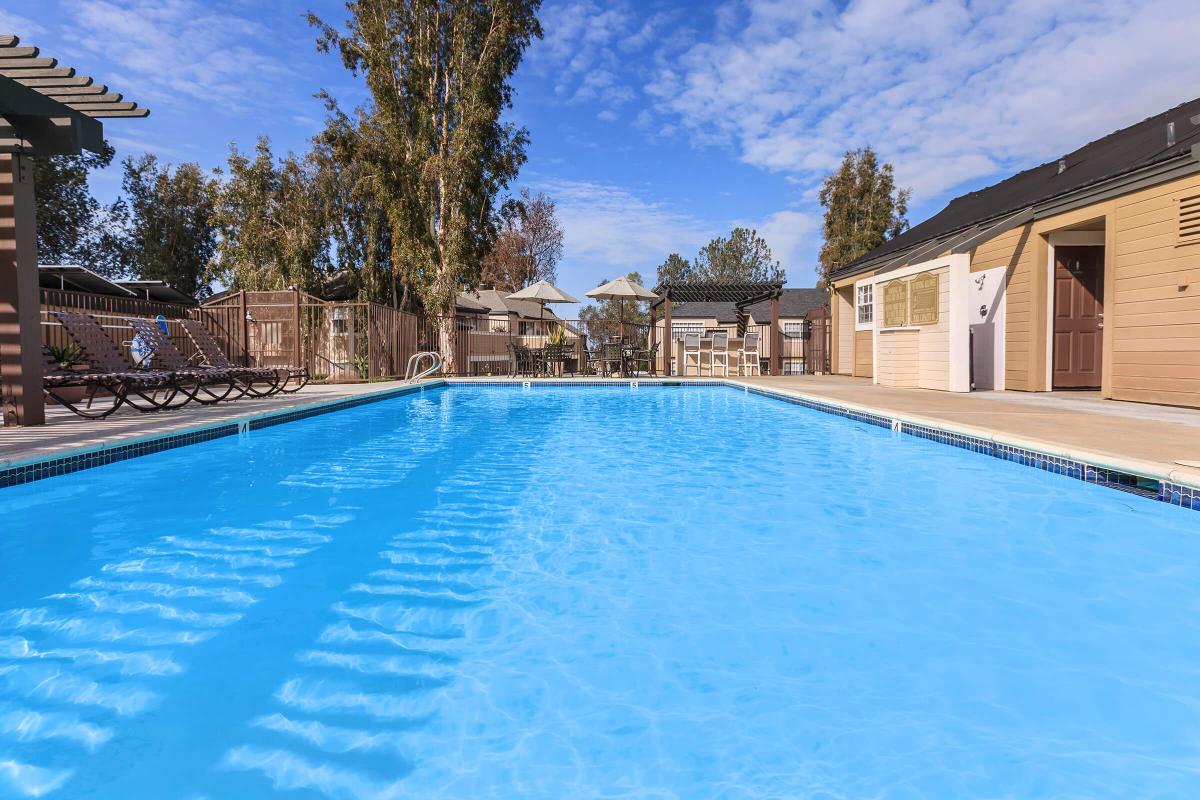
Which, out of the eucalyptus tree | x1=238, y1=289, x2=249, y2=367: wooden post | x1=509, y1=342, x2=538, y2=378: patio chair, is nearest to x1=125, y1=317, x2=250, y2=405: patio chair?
x1=238, y1=289, x2=249, y2=367: wooden post

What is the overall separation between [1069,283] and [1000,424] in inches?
224

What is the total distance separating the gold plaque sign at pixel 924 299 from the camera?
10219 millimetres

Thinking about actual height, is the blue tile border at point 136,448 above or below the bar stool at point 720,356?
below

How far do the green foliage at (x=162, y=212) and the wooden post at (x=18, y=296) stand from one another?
26363 mm

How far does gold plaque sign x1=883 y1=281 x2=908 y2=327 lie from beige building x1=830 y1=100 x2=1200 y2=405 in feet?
0.11

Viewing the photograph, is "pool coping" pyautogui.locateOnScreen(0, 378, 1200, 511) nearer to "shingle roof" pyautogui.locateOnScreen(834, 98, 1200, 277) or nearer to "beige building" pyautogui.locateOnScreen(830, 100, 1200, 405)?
"beige building" pyautogui.locateOnScreen(830, 100, 1200, 405)

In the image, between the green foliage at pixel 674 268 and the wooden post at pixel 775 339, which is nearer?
the wooden post at pixel 775 339

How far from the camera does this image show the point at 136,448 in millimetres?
5457

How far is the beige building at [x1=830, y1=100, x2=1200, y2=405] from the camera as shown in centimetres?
745

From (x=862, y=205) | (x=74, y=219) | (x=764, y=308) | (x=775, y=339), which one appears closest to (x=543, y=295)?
(x=775, y=339)

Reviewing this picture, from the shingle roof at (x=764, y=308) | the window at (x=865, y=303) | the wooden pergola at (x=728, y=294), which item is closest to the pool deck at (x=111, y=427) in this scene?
the wooden pergola at (x=728, y=294)

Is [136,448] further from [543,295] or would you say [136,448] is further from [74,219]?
[74,219]

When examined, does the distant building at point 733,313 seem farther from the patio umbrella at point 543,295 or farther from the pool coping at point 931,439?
the pool coping at point 931,439

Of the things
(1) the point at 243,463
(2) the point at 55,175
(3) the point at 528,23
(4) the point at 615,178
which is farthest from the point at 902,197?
(2) the point at 55,175
